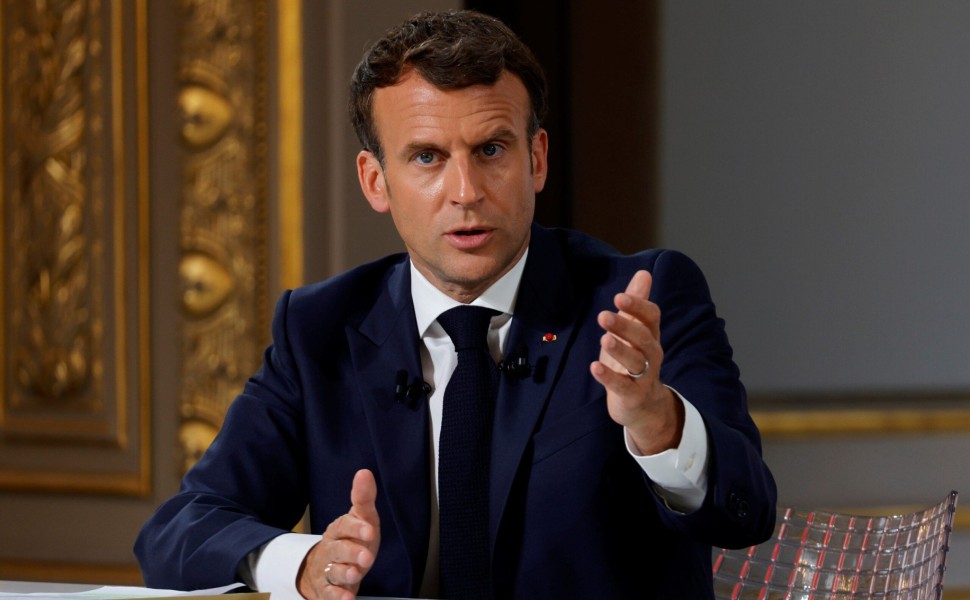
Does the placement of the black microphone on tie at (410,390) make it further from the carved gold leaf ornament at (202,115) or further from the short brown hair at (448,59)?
the carved gold leaf ornament at (202,115)

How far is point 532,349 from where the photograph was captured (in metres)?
1.67

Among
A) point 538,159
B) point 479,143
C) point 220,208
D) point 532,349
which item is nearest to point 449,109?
point 479,143

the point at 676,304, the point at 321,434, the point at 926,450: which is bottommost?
the point at 926,450

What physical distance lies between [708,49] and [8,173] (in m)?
1.79

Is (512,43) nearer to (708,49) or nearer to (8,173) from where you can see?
(708,49)

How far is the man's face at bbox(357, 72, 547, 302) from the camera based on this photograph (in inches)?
63.2

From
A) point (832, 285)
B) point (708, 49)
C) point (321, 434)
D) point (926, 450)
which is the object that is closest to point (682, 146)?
point (708, 49)

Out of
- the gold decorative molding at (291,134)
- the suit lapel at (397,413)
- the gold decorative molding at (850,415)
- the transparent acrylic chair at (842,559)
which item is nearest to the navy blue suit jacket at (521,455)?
the suit lapel at (397,413)

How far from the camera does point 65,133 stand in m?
3.16

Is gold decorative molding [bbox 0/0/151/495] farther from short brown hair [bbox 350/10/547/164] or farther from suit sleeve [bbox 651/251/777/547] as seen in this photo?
suit sleeve [bbox 651/251/777/547]

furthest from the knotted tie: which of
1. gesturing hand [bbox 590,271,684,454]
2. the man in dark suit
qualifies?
gesturing hand [bbox 590,271,684,454]

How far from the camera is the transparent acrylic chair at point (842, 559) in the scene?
1612 millimetres

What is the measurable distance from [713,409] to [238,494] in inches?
24.5

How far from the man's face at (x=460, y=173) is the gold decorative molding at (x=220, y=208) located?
1.43m
